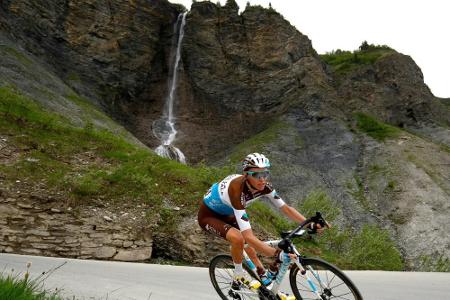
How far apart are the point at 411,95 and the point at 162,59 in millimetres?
43981

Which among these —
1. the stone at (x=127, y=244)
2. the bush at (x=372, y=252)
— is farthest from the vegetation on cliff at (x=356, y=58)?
the stone at (x=127, y=244)

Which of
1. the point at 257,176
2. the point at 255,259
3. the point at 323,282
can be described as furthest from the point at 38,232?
the point at 323,282

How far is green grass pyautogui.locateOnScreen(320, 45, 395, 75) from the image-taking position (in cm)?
7739

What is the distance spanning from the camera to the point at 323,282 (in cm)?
553

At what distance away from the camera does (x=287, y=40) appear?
69.4m

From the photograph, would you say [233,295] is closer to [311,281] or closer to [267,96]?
[311,281]

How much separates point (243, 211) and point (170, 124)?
54.5 meters

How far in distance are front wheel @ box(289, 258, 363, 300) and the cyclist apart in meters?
0.29

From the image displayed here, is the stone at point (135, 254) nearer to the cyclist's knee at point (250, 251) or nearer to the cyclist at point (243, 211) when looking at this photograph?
the cyclist at point (243, 211)

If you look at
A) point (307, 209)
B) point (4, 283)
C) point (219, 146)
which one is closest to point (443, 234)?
point (307, 209)

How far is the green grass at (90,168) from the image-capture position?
56.5 ft

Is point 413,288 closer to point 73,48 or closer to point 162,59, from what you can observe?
point 73,48

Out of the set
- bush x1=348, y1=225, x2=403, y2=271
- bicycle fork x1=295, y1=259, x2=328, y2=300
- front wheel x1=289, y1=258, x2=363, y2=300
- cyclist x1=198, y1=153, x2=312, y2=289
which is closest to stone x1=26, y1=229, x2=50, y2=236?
cyclist x1=198, y1=153, x2=312, y2=289

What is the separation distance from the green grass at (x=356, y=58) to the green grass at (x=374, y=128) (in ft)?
43.7
